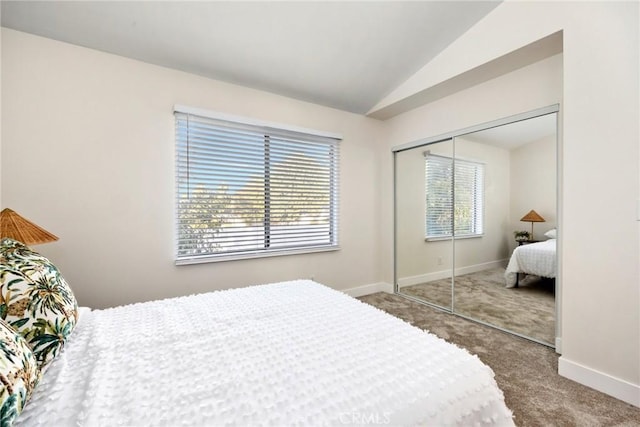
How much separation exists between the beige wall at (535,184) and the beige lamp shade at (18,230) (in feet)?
12.0

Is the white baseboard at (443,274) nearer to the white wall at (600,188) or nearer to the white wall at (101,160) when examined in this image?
the white wall at (600,188)

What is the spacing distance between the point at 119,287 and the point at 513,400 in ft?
9.72

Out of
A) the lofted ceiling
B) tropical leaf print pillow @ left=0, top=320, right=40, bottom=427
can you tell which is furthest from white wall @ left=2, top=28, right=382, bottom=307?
tropical leaf print pillow @ left=0, top=320, right=40, bottom=427

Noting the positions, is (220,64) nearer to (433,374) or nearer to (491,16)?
(491,16)

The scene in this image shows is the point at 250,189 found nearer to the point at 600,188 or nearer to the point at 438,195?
the point at 438,195

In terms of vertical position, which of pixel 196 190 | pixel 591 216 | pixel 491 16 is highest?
pixel 491 16

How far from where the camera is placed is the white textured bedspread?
31.4 inches

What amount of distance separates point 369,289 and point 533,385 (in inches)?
84.5

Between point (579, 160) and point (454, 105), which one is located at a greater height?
point (454, 105)

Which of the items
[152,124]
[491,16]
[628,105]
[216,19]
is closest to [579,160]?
[628,105]

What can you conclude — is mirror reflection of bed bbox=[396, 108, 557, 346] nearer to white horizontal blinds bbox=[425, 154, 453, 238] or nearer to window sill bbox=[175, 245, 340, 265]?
white horizontal blinds bbox=[425, 154, 453, 238]

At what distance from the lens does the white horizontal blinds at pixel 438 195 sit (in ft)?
10.6

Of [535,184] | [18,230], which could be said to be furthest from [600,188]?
[18,230]

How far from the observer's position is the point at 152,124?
8.21 ft
